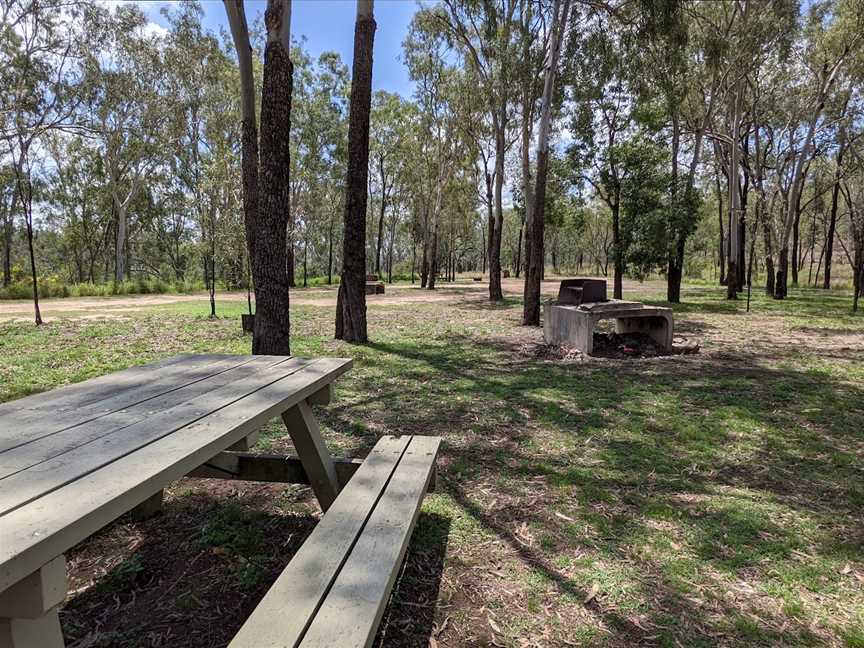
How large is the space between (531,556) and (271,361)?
1737mm

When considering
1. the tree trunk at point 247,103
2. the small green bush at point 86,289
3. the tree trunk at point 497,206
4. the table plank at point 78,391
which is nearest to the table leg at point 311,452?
the table plank at point 78,391

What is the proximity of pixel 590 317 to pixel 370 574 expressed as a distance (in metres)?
6.08

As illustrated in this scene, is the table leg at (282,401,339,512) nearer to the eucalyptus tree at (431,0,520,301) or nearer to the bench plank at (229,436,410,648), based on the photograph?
the bench plank at (229,436,410,648)

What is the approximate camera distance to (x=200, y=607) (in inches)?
77.7

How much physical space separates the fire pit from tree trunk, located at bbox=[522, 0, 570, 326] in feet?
5.04

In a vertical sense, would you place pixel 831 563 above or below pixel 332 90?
below

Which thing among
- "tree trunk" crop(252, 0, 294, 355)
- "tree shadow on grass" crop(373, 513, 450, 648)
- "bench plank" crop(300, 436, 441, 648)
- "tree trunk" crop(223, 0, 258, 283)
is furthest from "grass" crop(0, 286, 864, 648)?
"tree trunk" crop(223, 0, 258, 283)

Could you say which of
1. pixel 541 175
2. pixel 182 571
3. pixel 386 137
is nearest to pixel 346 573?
pixel 182 571

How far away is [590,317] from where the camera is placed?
6.94 meters

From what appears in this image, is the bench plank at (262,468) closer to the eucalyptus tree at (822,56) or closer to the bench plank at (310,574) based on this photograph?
the bench plank at (310,574)

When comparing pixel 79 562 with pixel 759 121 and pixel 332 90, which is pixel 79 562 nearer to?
pixel 759 121

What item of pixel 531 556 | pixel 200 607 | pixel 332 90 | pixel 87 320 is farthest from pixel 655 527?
pixel 332 90

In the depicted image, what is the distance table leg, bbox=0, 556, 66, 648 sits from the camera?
1.01 meters

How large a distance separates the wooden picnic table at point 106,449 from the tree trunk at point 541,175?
7934 mm
